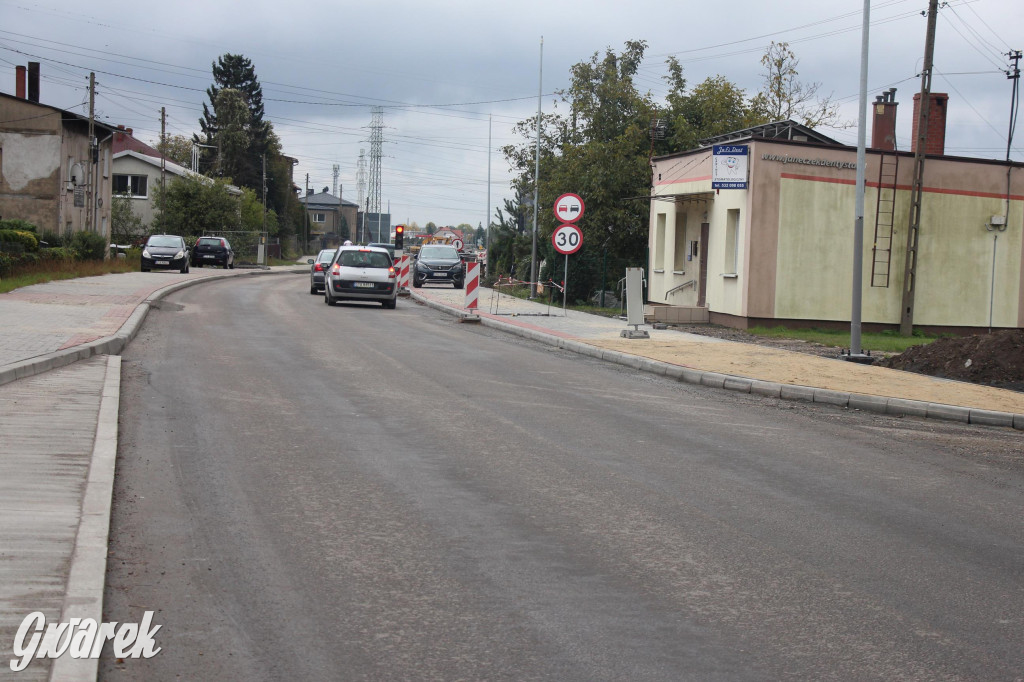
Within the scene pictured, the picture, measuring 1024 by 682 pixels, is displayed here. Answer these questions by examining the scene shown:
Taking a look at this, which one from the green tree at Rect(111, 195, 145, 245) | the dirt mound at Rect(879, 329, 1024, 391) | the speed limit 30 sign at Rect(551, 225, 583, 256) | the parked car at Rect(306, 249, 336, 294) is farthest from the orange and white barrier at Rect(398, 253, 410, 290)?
the green tree at Rect(111, 195, 145, 245)

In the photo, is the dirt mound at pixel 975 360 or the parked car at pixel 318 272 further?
the parked car at pixel 318 272

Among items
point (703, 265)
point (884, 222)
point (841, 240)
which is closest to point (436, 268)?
point (703, 265)

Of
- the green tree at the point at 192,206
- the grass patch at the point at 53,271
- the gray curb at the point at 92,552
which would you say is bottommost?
the gray curb at the point at 92,552

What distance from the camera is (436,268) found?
4350 centimetres

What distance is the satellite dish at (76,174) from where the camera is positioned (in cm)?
4519

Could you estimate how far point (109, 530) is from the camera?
5629mm

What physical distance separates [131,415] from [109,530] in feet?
12.9

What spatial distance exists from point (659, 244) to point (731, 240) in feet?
15.7

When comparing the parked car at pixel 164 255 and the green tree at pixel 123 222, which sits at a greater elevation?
the green tree at pixel 123 222

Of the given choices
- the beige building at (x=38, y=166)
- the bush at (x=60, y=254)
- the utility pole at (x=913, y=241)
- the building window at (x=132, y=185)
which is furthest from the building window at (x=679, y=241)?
the building window at (x=132, y=185)

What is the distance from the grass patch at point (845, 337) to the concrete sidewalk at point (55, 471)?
13337 millimetres

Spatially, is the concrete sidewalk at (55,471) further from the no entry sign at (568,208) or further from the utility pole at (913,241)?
the utility pole at (913,241)

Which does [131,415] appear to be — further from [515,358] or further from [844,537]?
[515,358]

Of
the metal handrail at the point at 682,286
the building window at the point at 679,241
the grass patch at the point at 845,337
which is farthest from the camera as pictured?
the building window at the point at 679,241
